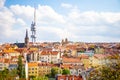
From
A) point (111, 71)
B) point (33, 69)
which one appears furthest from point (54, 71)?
point (111, 71)

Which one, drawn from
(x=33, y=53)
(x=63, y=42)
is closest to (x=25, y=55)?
(x=33, y=53)

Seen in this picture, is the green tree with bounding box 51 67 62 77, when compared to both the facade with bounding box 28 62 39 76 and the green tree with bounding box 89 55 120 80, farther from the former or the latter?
the green tree with bounding box 89 55 120 80

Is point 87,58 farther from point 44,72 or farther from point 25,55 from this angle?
point 44,72

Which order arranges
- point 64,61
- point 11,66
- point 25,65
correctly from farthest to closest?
1. point 64,61
2. point 11,66
3. point 25,65

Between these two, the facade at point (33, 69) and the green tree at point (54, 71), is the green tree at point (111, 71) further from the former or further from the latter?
the facade at point (33, 69)

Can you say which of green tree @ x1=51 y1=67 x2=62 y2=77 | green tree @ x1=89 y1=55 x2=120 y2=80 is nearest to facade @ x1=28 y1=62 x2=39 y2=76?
green tree @ x1=51 y1=67 x2=62 y2=77

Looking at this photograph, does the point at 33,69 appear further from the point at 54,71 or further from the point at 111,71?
the point at 111,71

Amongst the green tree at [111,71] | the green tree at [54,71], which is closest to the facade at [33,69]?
the green tree at [54,71]

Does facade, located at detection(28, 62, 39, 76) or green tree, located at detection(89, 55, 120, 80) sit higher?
green tree, located at detection(89, 55, 120, 80)

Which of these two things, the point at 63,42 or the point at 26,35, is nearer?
the point at 26,35

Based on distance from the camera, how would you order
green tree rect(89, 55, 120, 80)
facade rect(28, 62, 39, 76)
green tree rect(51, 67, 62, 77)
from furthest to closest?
facade rect(28, 62, 39, 76)
green tree rect(51, 67, 62, 77)
green tree rect(89, 55, 120, 80)

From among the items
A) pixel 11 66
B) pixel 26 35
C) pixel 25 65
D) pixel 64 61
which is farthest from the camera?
pixel 26 35

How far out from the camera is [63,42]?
252ft

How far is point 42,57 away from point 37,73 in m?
11.4
